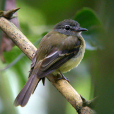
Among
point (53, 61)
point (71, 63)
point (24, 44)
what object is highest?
point (24, 44)

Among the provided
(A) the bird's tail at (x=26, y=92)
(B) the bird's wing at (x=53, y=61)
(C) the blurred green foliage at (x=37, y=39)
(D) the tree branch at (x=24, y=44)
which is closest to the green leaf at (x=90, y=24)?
(C) the blurred green foliage at (x=37, y=39)

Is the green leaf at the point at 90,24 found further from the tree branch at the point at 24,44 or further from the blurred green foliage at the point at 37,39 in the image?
the tree branch at the point at 24,44

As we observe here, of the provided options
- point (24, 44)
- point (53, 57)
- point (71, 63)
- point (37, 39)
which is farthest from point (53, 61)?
point (37, 39)

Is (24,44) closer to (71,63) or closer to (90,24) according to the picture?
(71,63)

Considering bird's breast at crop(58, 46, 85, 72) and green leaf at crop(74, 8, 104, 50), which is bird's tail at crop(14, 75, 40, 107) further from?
green leaf at crop(74, 8, 104, 50)

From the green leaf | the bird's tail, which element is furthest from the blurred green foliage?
the bird's tail

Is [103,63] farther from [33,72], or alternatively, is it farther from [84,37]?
[84,37]

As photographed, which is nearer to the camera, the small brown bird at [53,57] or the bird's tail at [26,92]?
the bird's tail at [26,92]

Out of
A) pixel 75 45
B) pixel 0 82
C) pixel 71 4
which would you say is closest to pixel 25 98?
pixel 75 45

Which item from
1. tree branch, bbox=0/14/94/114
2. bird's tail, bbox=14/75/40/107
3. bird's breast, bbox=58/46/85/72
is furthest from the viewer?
bird's breast, bbox=58/46/85/72
